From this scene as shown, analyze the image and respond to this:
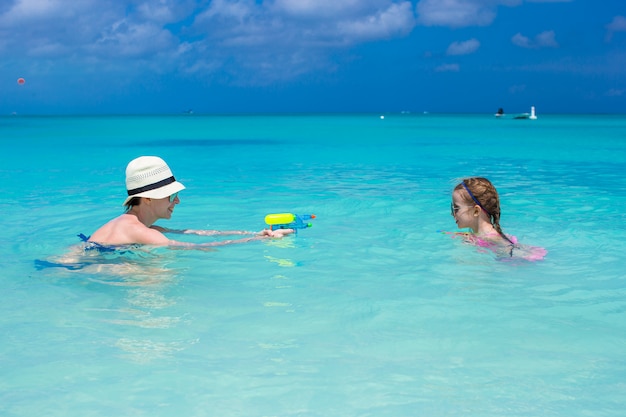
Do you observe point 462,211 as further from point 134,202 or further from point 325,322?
point 134,202

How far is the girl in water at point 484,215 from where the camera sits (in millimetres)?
6066

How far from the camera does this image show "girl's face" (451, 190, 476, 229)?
20.2ft

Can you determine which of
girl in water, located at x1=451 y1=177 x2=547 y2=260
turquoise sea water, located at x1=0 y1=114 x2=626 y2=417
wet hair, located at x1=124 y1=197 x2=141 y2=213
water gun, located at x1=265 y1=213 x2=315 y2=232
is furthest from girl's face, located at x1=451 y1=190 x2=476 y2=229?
wet hair, located at x1=124 y1=197 x2=141 y2=213

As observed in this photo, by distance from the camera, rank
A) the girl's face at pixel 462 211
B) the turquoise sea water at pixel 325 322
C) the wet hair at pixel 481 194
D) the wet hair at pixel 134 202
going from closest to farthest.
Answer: the turquoise sea water at pixel 325 322
the wet hair at pixel 134 202
the wet hair at pixel 481 194
the girl's face at pixel 462 211

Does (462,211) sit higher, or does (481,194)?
(481,194)

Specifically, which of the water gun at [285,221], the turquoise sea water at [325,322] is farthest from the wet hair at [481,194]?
the water gun at [285,221]

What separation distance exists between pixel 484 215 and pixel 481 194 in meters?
0.23

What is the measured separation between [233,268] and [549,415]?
3314 millimetres

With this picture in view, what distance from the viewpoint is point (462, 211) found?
20.3 feet

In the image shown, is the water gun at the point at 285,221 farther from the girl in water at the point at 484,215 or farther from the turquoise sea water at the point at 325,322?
the girl in water at the point at 484,215

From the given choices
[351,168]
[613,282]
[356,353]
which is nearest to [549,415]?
[356,353]

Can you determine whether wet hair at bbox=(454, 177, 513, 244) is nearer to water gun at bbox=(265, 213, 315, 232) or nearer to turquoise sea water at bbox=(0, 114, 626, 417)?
turquoise sea water at bbox=(0, 114, 626, 417)

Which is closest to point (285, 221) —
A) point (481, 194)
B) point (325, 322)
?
point (325, 322)

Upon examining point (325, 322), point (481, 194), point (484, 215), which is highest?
point (481, 194)
